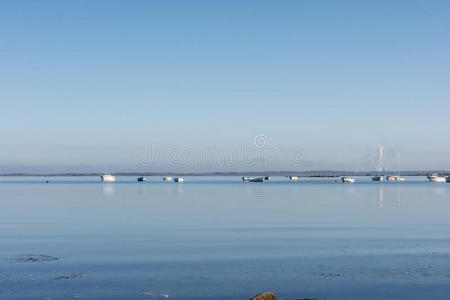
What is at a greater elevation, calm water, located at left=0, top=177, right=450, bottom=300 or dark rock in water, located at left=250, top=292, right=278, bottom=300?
dark rock in water, located at left=250, top=292, right=278, bottom=300

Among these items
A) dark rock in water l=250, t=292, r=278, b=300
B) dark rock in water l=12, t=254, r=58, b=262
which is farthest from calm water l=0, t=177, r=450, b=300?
dark rock in water l=250, t=292, r=278, b=300

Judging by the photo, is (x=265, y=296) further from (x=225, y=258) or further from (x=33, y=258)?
(x=33, y=258)

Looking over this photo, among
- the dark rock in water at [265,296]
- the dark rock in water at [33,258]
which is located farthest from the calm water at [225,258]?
the dark rock in water at [265,296]

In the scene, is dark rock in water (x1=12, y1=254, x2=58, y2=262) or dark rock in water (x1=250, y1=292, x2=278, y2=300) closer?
dark rock in water (x1=250, y1=292, x2=278, y2=300)

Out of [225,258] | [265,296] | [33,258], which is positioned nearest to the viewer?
[265,296]

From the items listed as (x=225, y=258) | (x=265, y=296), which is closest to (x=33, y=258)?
(x=225, y=258)

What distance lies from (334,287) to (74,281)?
10.0 m

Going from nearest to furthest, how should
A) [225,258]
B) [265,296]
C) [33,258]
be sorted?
1. [265,296]
2. [225,258]
3. [33,258]

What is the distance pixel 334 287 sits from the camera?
65.0 ft

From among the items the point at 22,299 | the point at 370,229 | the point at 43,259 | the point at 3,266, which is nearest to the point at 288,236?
the point at 370,229

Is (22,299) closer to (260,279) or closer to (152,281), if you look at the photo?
(152,281)

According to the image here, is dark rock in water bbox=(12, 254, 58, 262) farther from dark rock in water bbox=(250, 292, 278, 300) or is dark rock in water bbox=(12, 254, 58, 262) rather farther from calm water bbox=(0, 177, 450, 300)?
dark rock in water bbox=(250, 292, 278, 300)

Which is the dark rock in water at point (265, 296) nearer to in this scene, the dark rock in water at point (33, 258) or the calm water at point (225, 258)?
the calm water at point (225, 258)

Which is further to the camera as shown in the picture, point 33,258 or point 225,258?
point 33,258
